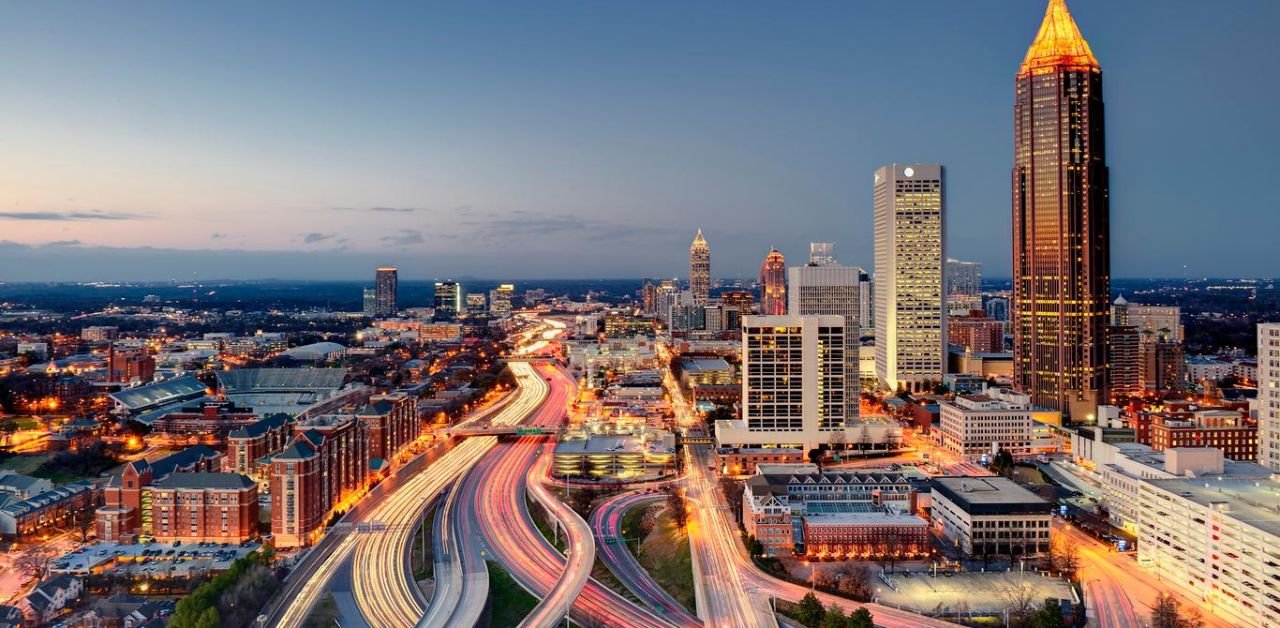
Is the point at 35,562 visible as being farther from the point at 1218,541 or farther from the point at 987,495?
the point at 1218,541

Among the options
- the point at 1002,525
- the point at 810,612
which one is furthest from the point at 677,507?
the point at 1002,525

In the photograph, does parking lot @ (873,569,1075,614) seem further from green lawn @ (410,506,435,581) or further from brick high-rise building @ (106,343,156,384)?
brick high-rise building @ (106,343,156,384)

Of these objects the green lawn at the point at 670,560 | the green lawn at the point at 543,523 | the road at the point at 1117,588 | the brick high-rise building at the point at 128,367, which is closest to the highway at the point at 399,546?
the green lawn at the point at 543,523

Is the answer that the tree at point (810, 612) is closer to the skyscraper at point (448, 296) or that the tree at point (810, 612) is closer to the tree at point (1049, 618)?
the tree at point (1049, 618)

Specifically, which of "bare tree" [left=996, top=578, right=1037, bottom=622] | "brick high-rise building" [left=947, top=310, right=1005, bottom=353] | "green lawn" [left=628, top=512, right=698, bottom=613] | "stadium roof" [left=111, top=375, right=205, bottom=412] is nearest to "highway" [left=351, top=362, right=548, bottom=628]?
"green lawn" [left=628, top=512, right=698, bottom=613]

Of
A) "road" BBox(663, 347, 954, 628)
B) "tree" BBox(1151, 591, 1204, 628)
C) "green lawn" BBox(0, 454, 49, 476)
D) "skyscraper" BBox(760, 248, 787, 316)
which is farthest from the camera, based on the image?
"skyscraper" BBox(760, 248, 787, 316)
